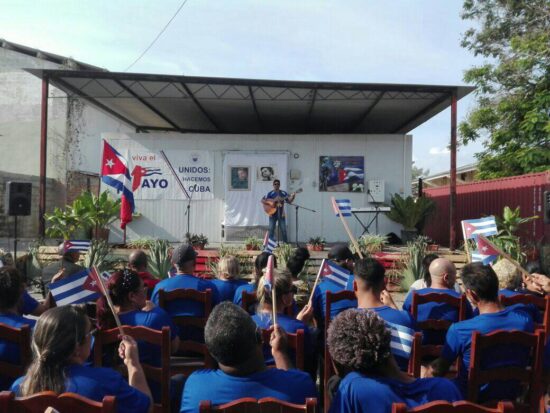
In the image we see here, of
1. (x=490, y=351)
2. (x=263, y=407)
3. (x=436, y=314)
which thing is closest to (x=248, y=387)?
(x=263, y=407)

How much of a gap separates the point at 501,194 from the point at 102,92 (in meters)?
11.0

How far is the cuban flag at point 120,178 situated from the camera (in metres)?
10.3

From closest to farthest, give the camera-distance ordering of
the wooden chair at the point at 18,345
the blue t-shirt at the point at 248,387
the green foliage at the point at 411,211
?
the blue t-shirt at the point at 248,387, the wooden chair at the point at 18,345, the green foliage at the point at 411,211

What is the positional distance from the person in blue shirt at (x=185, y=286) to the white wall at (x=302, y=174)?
896cm

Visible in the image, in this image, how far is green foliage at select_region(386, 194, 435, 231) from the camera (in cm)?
1185

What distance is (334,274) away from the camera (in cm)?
393

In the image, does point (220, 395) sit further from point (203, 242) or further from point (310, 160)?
point (310, 160)

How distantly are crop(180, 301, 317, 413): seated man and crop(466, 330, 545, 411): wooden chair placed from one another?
104 centimetres

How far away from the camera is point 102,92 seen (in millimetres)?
11531

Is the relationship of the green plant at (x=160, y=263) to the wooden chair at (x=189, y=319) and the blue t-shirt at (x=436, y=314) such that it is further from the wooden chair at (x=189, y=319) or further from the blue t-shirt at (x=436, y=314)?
the blue t-shirt at (x=436, y=314)

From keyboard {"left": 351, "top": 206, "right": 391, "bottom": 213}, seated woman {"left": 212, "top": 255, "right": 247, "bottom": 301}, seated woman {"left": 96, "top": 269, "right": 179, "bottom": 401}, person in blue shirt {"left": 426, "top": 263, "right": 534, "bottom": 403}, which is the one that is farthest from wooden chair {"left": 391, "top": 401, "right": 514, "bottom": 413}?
keyboard {"left": 351, "top": 206, "right": 391, "bottom": 213}

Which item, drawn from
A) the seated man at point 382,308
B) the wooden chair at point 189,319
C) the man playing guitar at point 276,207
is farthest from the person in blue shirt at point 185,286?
the man playing guitar at point 276,207

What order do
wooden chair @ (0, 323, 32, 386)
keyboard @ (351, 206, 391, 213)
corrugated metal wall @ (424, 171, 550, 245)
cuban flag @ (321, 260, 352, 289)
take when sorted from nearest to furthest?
1. wooden chair @ (0, 323, 32, 386)
2. cuban flag @ (321, 260, 352, 289)
3. corrugated metal wall @ (424, 171, 550, 245)
4. keyboard @ (351, 206, 391, 213)

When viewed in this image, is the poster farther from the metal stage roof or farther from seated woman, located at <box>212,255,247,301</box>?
seated woman, located at <box>212,255,247,301</box>
